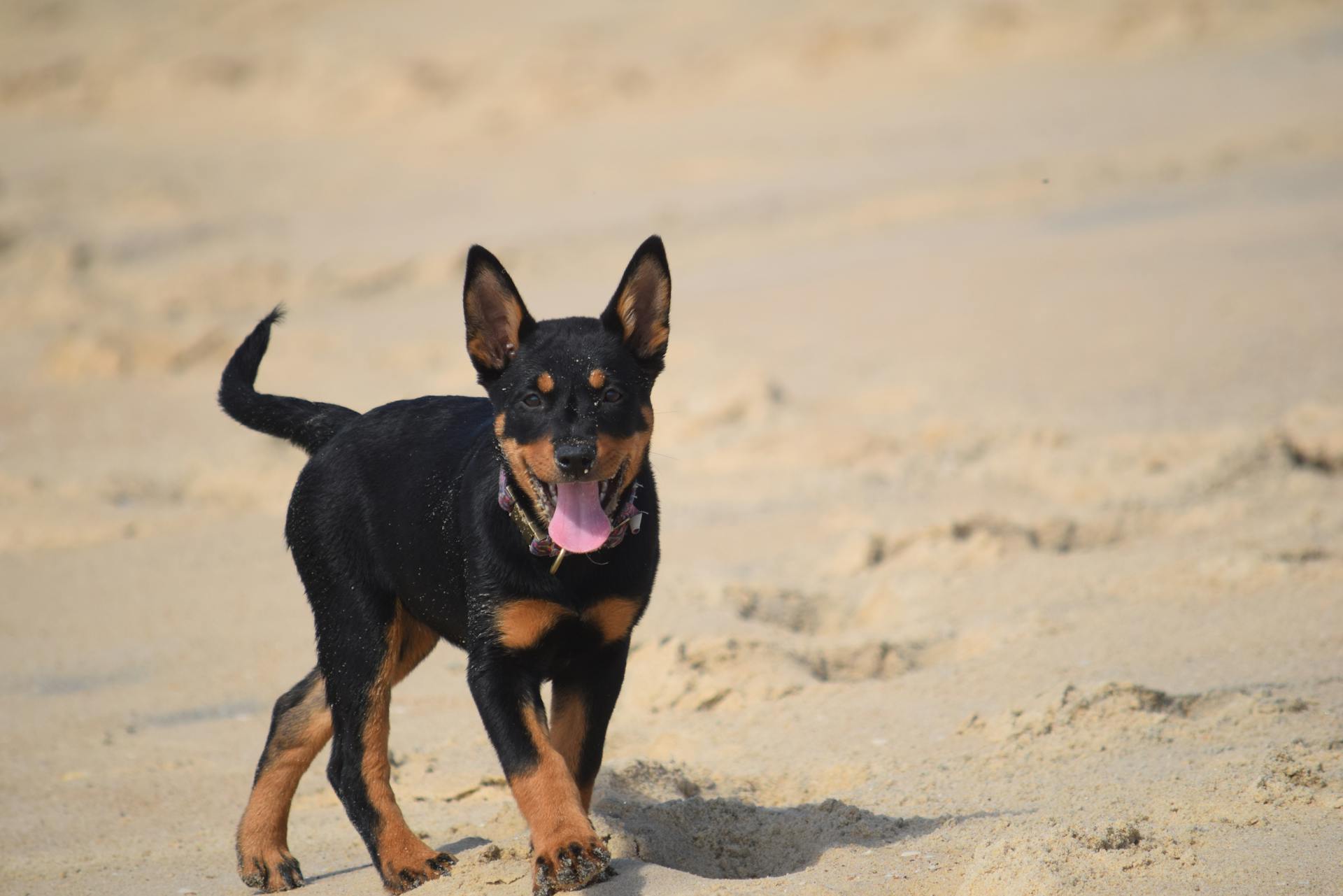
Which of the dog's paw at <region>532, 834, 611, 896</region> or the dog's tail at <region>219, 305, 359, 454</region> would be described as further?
the dog's tail at <region>219, 305, 359, 454</region>

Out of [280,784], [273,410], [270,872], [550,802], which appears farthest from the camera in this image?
[273,410]

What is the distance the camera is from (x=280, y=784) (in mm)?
5164

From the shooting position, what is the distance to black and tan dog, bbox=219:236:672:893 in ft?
14.1

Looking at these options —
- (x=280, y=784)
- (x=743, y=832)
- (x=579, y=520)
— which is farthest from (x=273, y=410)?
(x=743, y=832)

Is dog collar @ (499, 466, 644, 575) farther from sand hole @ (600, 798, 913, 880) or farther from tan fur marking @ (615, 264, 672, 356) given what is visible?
sand hole @ (600, 798, 913, 880)

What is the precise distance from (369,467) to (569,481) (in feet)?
3.51

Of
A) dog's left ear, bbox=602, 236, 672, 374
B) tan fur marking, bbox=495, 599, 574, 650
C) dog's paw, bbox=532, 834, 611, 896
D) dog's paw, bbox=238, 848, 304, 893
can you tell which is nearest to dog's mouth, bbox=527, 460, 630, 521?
tan fur marking, bbox=495, 599, 574, 650

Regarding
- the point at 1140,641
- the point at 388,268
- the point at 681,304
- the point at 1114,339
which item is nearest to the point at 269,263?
the point at 388,268

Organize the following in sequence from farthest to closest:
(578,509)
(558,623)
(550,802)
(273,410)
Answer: (273,410)
(558,623)
(578,509)
(550,802)

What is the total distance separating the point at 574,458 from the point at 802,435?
6813mm

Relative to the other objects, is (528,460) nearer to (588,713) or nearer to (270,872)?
(588,713)

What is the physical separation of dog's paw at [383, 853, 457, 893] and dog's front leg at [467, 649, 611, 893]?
53 centimetres

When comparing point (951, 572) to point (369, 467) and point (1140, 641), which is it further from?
point (369, 467)

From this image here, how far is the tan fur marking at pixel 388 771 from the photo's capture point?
4711 millimetres
